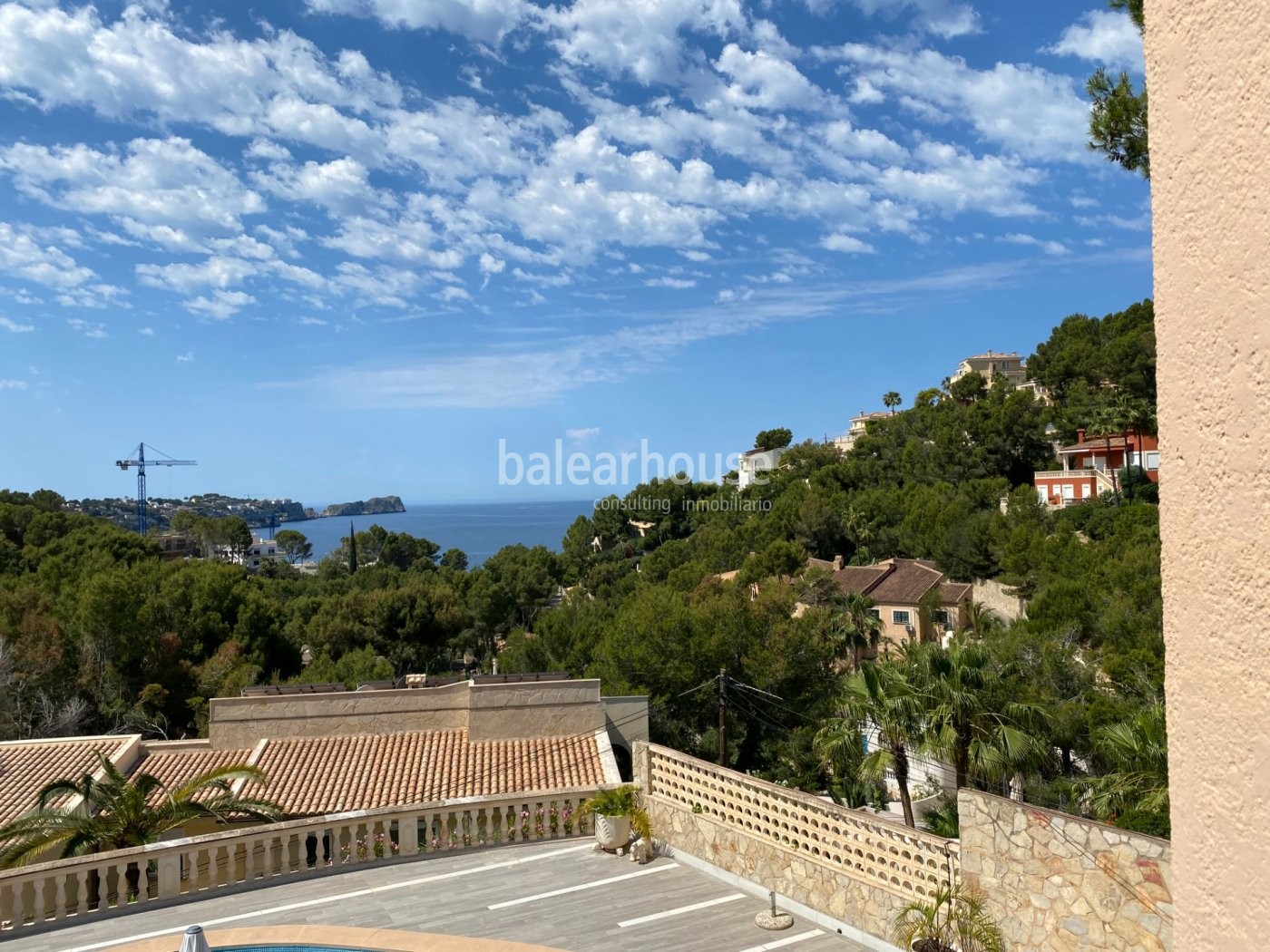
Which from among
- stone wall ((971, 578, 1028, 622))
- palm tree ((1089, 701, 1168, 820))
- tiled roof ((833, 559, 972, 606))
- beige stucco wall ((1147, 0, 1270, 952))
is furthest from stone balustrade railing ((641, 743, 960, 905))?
tiled roof ((833, 559, 972, 606))

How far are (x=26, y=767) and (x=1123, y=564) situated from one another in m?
27.3

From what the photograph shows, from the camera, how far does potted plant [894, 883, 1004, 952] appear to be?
589 centimetres

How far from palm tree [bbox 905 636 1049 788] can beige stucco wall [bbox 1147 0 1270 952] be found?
33.2 ft

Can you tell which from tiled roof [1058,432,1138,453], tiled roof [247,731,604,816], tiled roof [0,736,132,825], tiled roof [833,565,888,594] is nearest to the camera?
tiled roof [247,731,604,816]

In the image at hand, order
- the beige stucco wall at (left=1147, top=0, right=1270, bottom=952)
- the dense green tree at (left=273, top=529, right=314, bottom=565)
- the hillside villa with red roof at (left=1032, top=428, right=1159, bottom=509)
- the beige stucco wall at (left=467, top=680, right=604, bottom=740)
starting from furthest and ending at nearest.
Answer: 1. the dense green tree at (left=273, top=529, right=314, bottom=565)
2. the hillside villa with red roof at (left=1032, top=428, right=1159, bottom=509)
3. the beige stucco wall at (left=467, top=680, right=604, bottom=740)
4. the beige stucco wall at (left=1147, top=0, right=1270, bottom=952)

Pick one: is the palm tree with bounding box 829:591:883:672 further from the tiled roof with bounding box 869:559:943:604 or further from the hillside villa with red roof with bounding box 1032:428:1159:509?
the hillside villa with red roof with bounding box 1032:428:1159:509

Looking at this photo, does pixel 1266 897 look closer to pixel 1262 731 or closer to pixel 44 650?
pixel 1262 731

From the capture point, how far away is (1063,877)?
5547mm

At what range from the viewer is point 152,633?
26250 millimetres

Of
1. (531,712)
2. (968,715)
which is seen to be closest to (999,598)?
(968,715)

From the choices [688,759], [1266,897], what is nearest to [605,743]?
[688,759]

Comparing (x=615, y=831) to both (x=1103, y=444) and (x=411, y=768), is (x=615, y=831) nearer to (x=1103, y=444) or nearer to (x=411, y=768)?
(x=411, y=768)

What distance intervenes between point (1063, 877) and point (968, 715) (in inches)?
245

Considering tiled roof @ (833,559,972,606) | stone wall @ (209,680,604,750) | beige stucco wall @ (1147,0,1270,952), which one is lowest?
tiled roof @ (833,559,972,606)
